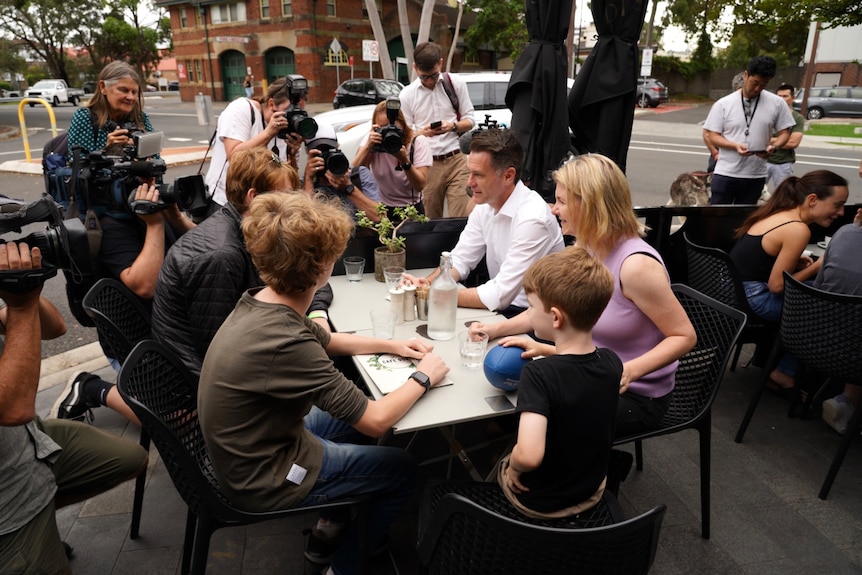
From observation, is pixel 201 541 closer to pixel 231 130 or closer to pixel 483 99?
pixel 231 130

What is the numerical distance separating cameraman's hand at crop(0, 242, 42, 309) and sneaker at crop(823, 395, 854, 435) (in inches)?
142

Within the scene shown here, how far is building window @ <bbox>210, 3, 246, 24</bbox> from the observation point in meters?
33.2

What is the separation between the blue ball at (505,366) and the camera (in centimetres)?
184

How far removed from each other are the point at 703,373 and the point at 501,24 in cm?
3129

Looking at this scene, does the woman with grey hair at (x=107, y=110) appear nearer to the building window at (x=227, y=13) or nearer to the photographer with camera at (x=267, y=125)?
the photographer with camera at (x=267, y=125)

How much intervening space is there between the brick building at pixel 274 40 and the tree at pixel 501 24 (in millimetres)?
1755

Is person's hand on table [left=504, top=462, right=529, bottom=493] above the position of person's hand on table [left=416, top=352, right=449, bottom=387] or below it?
below

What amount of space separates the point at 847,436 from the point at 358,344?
215 centimetres

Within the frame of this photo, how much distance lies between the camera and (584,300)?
5.22 ft

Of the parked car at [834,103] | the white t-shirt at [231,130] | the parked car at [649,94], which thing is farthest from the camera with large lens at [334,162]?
the parked car at [649,94]

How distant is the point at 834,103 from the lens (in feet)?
73.0

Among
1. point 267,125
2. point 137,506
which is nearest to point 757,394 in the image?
point 137,506

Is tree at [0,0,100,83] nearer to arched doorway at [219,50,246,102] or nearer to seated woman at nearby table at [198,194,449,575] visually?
arched doorway at [219,50,246,102]

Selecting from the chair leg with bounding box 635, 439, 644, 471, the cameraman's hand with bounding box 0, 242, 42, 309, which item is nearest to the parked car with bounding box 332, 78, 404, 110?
the chair leg with bounding box 635, 439, 644, 471
